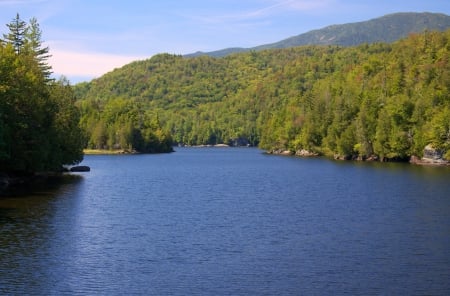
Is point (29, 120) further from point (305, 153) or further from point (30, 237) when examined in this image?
point (305, 153)

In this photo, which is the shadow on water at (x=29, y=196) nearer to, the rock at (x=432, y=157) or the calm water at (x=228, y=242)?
the calm water at (x=228, y=242)

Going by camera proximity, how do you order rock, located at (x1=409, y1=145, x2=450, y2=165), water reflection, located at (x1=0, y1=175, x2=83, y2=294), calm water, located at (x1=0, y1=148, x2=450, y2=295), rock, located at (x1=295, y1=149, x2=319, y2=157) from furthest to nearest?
rock, located at (x1=295, y1=149, x2=319, y2=157) < rock, located at (x1=409, y1=145, x2=450, y2=165) < water reflection, located at (x1=0, y1=175, x2=83, y2=294) < calm water, located at (x1=0, y1=148, x2=450, y2=295)

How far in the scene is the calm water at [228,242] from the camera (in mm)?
33281

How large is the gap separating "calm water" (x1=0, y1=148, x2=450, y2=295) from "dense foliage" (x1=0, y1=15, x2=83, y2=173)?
24.5ft

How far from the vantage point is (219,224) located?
52.6 metres

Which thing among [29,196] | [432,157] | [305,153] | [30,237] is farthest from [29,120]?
[305,153]

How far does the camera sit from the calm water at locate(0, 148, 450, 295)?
109ft

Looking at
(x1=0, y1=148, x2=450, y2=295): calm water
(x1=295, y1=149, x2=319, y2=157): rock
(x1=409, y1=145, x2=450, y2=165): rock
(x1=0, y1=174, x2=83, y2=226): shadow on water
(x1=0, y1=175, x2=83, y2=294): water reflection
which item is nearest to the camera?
(x1=0, y1=148, x2=450, y2=295): calm water

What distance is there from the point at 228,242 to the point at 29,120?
48115mm

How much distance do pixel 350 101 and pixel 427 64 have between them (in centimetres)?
2254

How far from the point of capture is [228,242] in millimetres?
44531

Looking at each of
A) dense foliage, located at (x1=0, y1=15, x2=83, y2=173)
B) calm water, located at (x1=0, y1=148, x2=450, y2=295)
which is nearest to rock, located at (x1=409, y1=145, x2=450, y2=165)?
calm water, located at (x1=0, y1=148, x2=450, y2=295)

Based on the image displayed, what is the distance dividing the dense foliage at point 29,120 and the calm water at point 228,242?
24.5 feet

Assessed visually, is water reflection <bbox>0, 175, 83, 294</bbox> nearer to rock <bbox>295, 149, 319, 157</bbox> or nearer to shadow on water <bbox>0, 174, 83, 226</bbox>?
shadow on water <bbox>0, 174, 83, 226</bbox>
